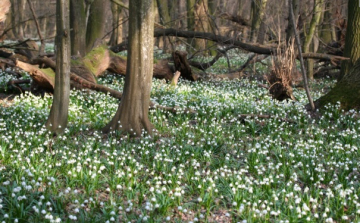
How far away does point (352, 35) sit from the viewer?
1111cm

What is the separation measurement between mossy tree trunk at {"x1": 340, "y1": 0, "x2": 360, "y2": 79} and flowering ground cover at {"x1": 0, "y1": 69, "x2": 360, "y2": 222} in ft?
10.3

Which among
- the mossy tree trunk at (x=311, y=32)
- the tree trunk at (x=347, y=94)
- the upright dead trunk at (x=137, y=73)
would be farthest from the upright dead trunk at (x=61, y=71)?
the mossy tree trunk at (x=311, y=32)

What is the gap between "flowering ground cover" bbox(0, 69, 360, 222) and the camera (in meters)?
4.46

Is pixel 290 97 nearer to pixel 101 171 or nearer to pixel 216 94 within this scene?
pixel 216 94

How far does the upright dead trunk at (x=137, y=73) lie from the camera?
690 centimetres

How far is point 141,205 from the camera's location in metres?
4.66

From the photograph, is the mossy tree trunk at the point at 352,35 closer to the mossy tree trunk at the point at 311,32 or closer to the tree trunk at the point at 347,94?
the mossy tree trunk at the point at 311,32

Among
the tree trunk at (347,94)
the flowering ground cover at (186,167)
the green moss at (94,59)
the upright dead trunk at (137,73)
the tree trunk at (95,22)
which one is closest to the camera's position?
the flowering ground cover at (186,167)

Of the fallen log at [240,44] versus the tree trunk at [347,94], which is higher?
the fallen log at [240,44]

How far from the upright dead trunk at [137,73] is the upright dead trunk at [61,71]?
81cm

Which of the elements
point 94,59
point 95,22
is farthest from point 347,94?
point 95,22

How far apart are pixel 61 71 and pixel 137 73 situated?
1323 millimetres

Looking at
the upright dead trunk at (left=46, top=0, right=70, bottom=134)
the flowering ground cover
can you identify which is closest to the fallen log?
the flowering ground cover

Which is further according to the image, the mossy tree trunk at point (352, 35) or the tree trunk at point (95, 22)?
the tree trunk at point (95, 22)
